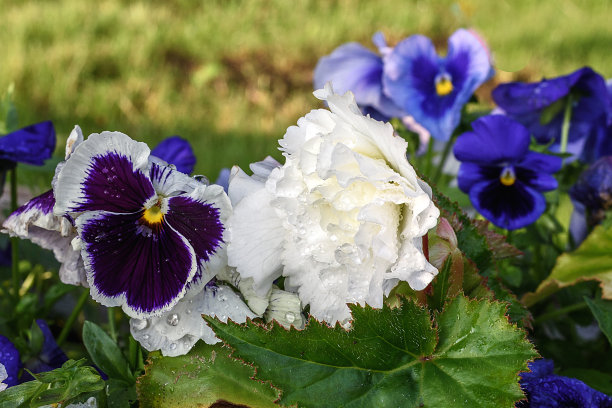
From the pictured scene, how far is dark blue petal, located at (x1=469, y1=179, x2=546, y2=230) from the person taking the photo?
2.87 ft

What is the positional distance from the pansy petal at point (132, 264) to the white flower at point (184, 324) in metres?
0.02

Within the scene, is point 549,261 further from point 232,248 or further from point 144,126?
point 144,126

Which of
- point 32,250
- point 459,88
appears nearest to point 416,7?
point 459,88

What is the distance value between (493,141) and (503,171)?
0.05 m

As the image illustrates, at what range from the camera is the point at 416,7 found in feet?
12.2

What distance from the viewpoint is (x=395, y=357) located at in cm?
59

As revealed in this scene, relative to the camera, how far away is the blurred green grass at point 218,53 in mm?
2520

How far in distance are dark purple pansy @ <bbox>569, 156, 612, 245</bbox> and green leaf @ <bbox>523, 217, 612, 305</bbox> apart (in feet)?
0.35

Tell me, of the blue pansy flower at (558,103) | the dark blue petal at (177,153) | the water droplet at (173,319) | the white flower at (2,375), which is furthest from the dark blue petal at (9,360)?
the blue pansy flower at (558,103)

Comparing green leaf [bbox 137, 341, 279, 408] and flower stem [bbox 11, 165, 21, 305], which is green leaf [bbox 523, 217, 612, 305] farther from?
flower stem [bbox 11, 165, 21, 305]

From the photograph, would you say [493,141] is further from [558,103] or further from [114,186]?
[114,186]

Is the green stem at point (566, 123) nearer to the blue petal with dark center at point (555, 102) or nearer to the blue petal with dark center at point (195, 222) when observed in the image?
the blue petal with dark center at point (555, 102)

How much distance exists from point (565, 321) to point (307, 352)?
1.81ft

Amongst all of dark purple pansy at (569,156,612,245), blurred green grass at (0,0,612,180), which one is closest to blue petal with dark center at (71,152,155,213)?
dark purple pansy at (569,156,612,245)
